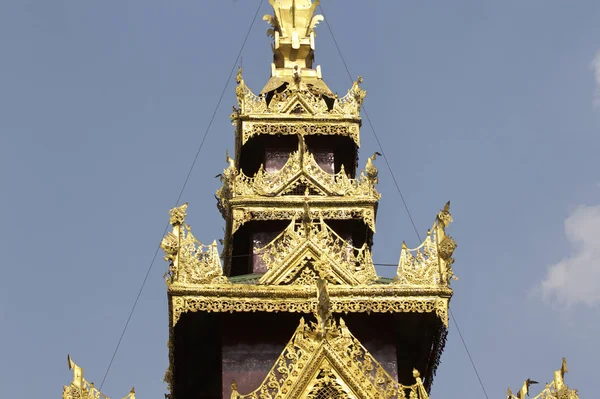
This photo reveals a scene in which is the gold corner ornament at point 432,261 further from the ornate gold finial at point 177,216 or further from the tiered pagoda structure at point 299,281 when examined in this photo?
the ornate gold finial at point 177,216

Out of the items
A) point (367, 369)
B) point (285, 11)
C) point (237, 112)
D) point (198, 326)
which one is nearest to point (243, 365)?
point (198, 326)

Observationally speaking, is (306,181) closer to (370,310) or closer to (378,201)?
(378,201)

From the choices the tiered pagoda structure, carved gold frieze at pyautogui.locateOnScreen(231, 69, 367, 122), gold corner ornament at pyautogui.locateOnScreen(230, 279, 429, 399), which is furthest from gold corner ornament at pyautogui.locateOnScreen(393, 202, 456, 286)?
carved gold frieze at pyautogui.locateOnScreen(231, 69, 367, 122)

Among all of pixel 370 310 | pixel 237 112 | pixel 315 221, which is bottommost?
pixel 370 310

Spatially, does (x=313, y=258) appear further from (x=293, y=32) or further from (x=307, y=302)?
(x=293, y=32)

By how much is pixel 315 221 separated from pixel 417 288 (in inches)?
132

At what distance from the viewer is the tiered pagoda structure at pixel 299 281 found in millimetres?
17344

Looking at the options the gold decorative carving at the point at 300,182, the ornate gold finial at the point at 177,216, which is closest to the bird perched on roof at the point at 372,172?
the gold decorative carving at the point at 300,182

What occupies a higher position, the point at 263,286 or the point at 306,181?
the point at 306,181

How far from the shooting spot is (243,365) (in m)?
19.0

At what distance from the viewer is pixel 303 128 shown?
77.8ft

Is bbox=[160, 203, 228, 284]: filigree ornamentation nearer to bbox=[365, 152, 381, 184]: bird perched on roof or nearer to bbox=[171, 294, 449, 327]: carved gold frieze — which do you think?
bbox=[171, 294, 449, 327]: carved gold frieze
